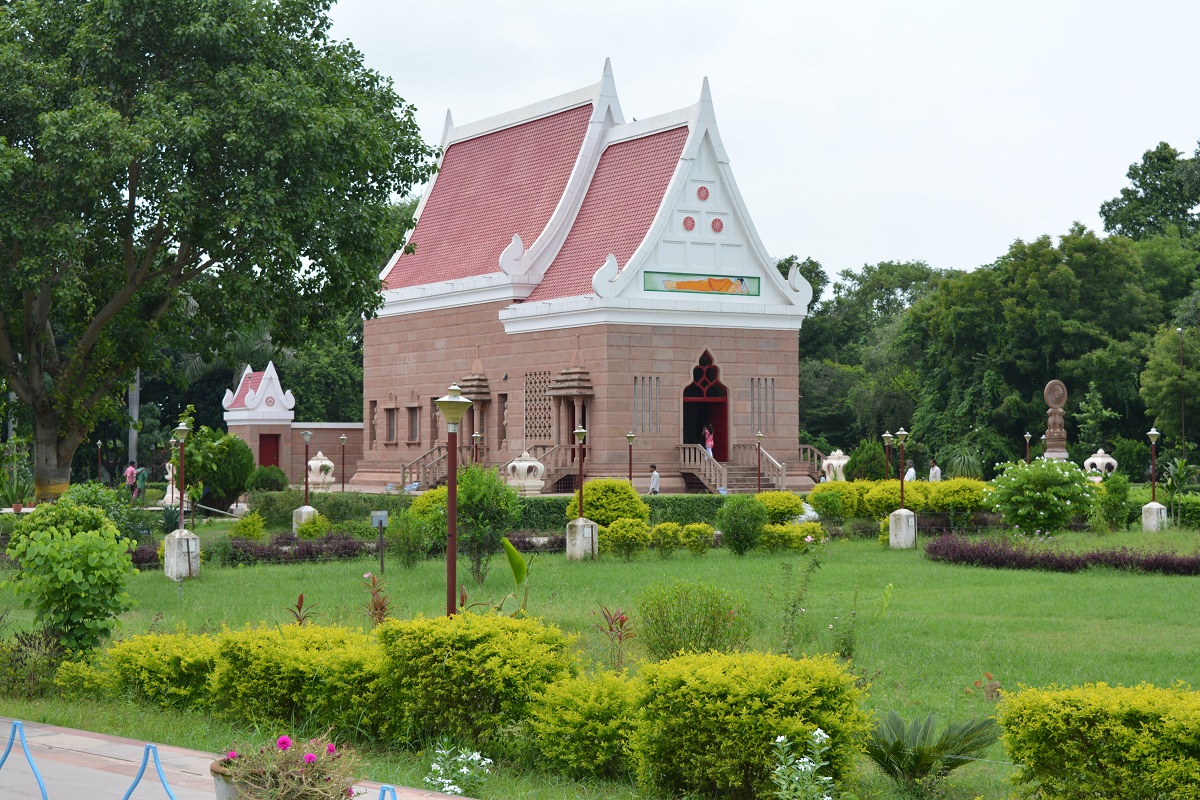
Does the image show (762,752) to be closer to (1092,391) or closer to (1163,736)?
(1163,736)

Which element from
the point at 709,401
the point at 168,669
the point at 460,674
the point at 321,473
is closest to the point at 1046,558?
the point at 460,674

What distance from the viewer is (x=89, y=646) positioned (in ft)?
36.3

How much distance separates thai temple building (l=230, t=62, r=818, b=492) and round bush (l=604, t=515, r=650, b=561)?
28.8 feet

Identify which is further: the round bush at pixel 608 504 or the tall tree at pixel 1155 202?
the tall tree at pixel 1155 202

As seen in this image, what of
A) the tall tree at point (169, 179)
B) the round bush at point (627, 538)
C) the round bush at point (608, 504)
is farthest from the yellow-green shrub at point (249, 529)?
the round bush at point (627, 538)

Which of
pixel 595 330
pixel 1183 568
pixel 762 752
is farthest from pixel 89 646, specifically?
pixel 595 330

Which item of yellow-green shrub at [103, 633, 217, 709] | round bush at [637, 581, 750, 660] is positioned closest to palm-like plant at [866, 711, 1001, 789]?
round bush at [637, 581, 750, 660]

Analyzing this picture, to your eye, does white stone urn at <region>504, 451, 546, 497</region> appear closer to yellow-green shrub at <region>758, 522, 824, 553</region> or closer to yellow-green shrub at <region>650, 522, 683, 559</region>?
yellow-green shrub at <region>650, 522, 683, 559</region>

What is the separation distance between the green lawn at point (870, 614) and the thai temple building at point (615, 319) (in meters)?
9.36

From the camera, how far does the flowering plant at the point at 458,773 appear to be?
7473 mm

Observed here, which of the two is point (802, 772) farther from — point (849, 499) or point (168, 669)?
point (849, 499)

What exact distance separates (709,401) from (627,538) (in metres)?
11.5

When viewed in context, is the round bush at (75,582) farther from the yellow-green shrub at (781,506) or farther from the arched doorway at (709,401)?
the arched doorway at (709,401)

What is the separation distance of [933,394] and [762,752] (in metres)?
44.0
